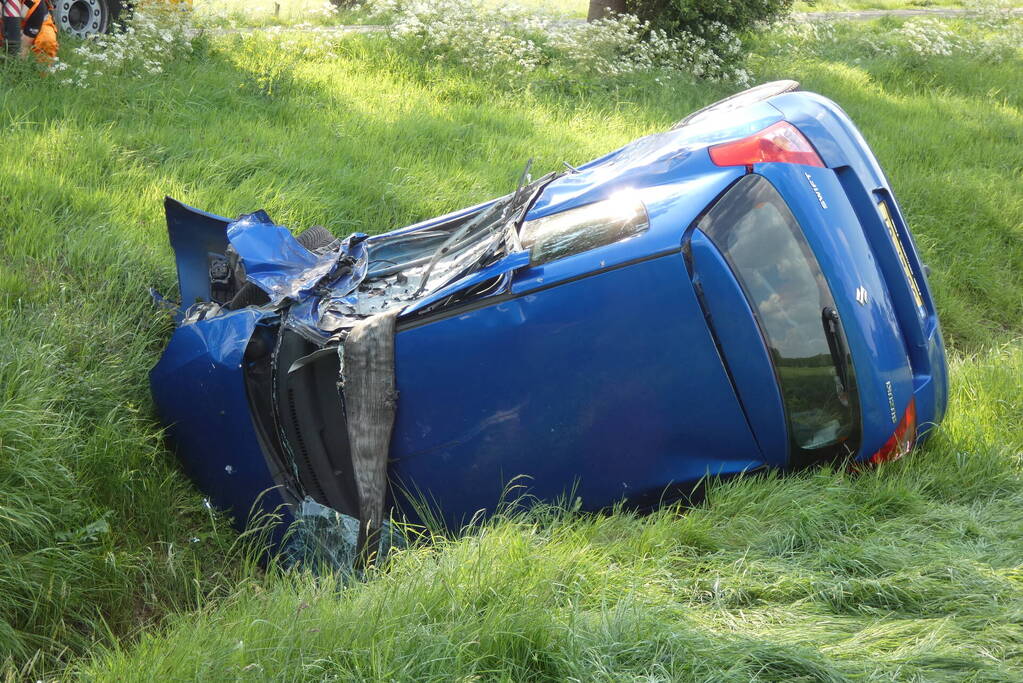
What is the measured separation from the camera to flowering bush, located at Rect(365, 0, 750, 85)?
29.2ft

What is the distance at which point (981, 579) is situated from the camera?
9.21 feet

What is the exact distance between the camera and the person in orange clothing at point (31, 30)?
6.45 meters

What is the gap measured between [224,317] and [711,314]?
193cm

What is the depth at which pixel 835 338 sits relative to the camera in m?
3.12

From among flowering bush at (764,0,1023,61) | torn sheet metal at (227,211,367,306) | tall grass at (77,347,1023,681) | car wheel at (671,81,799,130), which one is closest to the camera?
tall grass at (77,347,1023,681)

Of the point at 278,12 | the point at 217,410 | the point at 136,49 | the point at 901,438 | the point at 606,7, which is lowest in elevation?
the point at 217,410

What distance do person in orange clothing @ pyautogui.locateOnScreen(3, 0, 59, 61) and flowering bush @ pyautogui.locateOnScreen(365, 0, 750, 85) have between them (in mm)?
3196

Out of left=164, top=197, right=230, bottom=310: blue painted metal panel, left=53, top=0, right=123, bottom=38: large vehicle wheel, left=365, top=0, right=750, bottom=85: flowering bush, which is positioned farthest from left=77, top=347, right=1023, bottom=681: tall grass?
left=53, top=0, right=123, bottom=38: large vehicle wheel

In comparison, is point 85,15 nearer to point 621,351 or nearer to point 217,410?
point 217,410

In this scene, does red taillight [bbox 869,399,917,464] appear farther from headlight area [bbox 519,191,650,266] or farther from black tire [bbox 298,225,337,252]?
black tire [bbox 298,225,337,252]

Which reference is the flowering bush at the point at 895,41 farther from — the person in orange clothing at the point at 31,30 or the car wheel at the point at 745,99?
the person in orange clothing at the point at 31,30

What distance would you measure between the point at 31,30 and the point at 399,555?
568 cm

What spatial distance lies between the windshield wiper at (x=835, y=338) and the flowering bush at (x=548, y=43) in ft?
20.2

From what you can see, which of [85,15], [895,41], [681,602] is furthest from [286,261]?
[895,41]
